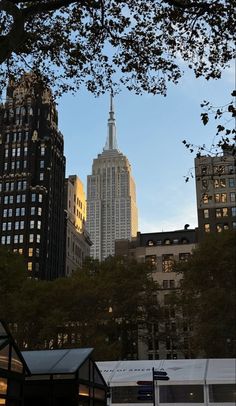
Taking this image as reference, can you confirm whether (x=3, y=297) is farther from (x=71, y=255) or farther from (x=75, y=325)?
(x=71, y=255)

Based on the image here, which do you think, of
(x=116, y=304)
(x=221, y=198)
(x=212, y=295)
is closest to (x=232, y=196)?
(x=221, y=198)

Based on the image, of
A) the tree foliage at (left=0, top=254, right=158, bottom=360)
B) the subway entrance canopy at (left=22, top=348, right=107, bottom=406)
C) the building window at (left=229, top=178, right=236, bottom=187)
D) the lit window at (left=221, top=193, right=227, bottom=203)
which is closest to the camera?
the subway entrance canopy at (left=22, top=348, right=107, bottom=406)

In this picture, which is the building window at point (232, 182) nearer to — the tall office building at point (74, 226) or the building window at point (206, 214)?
the building window at point (206, 214)

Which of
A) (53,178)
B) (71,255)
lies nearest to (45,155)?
(53,178)

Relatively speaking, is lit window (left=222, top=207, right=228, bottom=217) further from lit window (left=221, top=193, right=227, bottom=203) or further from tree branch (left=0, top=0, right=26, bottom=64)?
tree branch (left=0, top=0, right=26, bottom=64)

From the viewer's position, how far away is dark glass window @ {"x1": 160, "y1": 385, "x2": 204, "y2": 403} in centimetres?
3097

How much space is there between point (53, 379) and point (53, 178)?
120 metres

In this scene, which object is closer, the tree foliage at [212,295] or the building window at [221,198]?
the tree foliage at [212,295]

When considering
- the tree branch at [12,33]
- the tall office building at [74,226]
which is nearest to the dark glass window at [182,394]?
the tree branch at [12,33]

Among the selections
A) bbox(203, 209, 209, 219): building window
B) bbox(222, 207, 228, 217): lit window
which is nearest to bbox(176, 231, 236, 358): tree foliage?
bbox(222, 207, 228, 217): lit window

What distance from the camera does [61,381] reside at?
1961cm

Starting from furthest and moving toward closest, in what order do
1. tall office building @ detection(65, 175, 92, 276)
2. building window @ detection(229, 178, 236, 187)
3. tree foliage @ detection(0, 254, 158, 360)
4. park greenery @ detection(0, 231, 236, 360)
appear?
tall office building @ detection(65, 175, 92, 276)
building window @ detection(229, 178, 236, 187)
tree foliage @ detection(0, 254, 158, 360)
park greenery @ detection(0, 231, 236, 360)

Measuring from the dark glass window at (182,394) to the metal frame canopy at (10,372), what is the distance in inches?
643

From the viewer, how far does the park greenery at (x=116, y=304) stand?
4297cm
